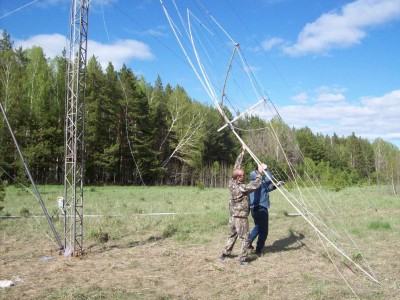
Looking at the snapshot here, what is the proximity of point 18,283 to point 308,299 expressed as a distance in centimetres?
468

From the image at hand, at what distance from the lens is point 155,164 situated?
44.6m

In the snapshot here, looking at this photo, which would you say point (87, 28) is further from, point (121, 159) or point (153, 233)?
point (121, 159)

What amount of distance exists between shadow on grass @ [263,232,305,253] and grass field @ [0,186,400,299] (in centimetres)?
2

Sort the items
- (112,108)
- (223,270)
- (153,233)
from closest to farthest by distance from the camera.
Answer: (223,270) < (153,233) < (112,108)

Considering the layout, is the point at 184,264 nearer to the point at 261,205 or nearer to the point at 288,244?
the point at 261,205

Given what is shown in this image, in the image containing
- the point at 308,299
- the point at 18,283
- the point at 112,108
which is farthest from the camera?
the point at 112,108

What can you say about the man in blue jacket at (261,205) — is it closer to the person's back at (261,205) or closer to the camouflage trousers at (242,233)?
the person's back at (261,205)

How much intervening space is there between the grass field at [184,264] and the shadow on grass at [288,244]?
23 millimetres

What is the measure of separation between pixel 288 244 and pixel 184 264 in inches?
124

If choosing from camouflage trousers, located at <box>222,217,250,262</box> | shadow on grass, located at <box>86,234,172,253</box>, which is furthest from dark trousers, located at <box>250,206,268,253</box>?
shadow on grass, located at <box>86,234,172,253</box>

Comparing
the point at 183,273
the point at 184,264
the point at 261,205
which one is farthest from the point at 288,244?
the point at 183,273

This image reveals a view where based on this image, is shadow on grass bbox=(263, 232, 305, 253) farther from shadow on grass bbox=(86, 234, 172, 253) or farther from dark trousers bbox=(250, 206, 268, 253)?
shadow on grass bbox=(86, 234, 172, 253)

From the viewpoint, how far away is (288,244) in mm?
9820

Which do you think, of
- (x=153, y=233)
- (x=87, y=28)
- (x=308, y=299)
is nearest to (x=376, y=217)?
(x=153, y=233)
